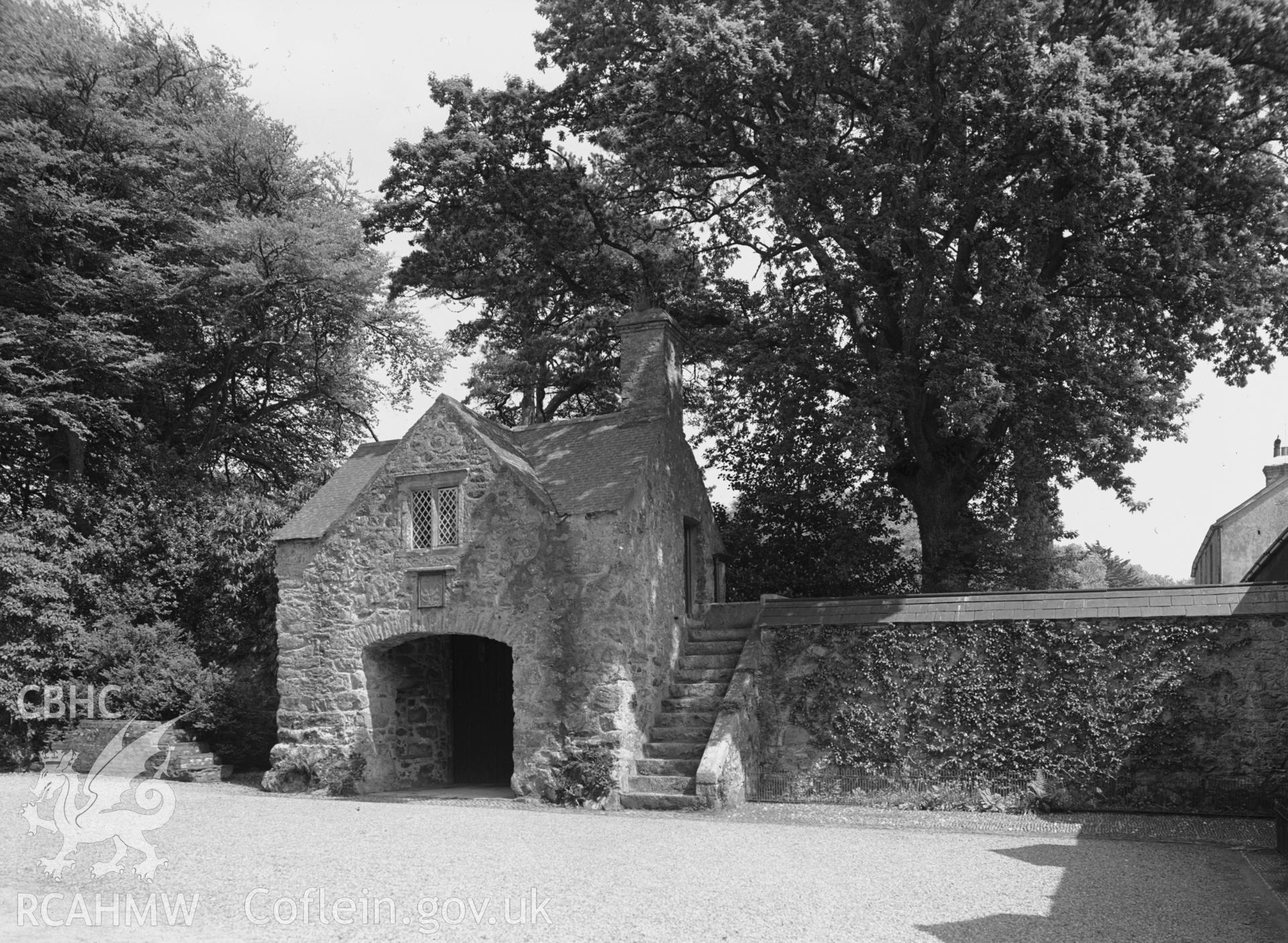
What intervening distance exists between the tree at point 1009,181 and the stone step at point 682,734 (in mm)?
4754

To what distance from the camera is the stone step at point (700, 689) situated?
16.6 m

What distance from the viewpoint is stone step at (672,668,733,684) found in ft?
55.2

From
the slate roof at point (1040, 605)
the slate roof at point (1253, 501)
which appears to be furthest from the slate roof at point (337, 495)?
the slate roof at point (1253, 501)

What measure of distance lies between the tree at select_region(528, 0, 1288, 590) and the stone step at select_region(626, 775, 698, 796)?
17.8ft

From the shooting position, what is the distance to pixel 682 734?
625 inches

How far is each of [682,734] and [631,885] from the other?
22.7 feet

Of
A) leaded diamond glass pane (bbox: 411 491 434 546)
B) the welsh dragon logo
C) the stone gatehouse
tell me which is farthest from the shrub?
the welsh dragon logo

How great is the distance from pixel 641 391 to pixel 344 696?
21.9ft

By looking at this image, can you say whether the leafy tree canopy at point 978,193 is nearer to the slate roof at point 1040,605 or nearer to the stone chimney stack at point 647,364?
the stone chimney stack at point 647,364

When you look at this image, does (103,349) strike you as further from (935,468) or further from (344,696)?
(935,468)

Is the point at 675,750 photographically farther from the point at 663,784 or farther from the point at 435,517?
the point at 435,517

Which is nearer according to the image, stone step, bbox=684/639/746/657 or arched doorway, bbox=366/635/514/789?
arched doorway, bbox=366/635/514/789

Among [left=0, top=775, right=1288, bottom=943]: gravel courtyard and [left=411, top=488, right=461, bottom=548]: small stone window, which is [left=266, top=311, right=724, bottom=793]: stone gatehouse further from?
[left=0, top=775, right=1288, bottom=943]: gravel courtyard

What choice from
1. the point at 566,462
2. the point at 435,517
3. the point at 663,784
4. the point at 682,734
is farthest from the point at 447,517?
the point at 663,784
